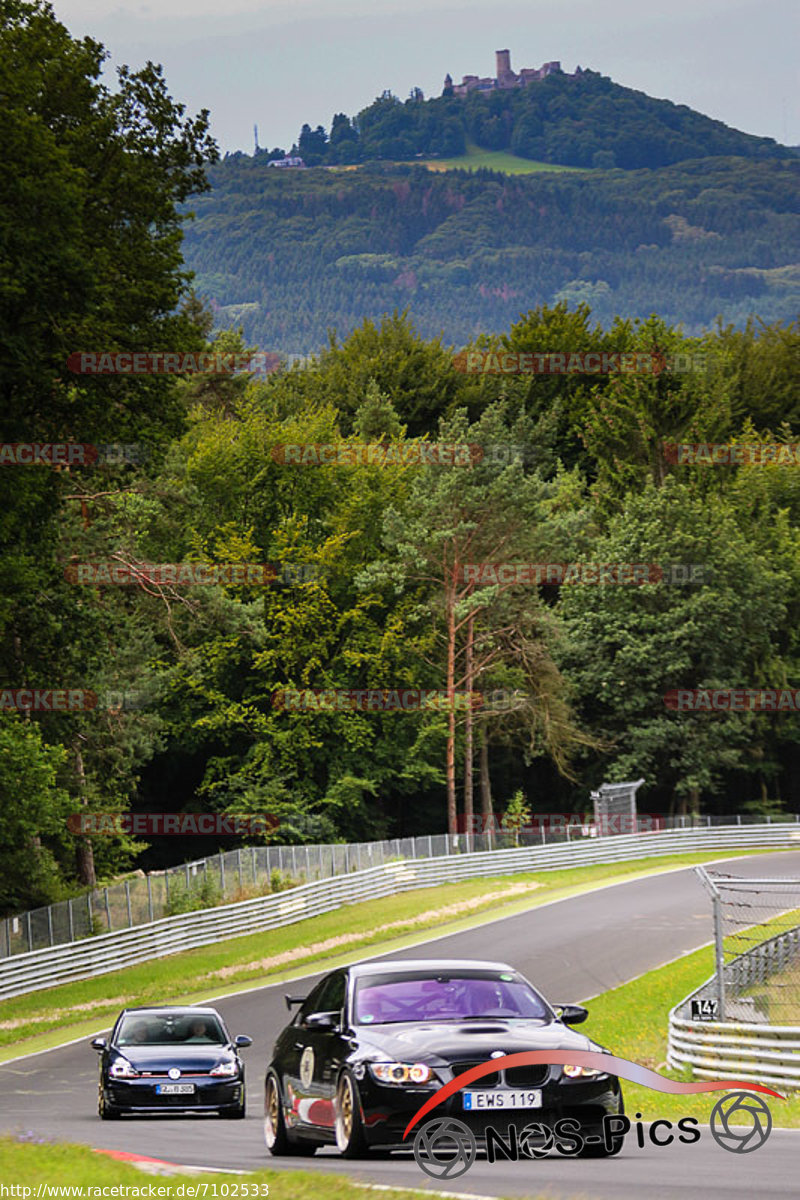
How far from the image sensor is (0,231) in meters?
24.9

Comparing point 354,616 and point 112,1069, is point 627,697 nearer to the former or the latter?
point 354,616

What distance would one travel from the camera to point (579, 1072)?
9.36 m

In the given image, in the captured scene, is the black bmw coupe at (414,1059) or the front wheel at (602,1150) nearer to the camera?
the black bmw coupe at (414,1059)

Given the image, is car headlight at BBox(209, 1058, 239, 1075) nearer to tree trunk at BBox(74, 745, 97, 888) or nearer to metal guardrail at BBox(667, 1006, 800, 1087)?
metal guardrail at BBox(667, 1006, 800, 1087)

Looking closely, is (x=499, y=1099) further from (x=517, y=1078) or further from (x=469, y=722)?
(x=469, y=722)

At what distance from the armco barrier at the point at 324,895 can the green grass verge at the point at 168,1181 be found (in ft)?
78.4

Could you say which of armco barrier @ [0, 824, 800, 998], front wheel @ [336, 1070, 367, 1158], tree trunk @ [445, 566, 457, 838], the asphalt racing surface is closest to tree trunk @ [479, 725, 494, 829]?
tree trunk @ [445, 566, 457, 838]

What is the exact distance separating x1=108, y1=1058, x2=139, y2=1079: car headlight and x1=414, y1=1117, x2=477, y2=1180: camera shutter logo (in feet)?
24.1

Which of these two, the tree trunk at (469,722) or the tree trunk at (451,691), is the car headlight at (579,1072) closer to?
the tree trunk at (451,691)

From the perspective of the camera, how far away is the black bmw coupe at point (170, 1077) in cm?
1598

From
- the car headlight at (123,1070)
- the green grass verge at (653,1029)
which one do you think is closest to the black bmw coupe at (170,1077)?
the car headlight at (123,1070)

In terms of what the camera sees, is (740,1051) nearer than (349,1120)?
No

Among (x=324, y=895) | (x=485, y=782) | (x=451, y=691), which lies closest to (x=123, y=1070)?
(x=324, y=895)

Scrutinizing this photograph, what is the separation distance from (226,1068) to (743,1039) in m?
5.23
